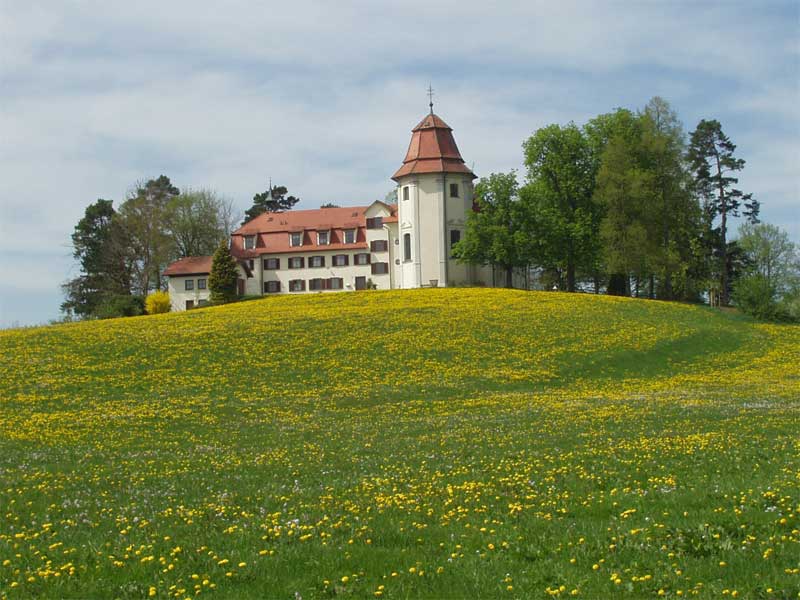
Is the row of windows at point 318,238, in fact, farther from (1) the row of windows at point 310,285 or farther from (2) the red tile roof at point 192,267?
(2) the red tile roof at point 192,267

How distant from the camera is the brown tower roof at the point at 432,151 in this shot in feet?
267

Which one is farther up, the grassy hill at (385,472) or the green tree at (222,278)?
the green tree at (222,278)

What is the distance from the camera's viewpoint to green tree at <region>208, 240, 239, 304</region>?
266ft

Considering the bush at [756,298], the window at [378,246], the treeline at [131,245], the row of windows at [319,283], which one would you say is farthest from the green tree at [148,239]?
the bush at [756,298]

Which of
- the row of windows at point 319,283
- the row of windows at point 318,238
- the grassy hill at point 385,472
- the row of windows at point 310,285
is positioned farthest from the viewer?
the row of windows at point 318,238

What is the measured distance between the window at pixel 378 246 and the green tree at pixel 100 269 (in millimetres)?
31492

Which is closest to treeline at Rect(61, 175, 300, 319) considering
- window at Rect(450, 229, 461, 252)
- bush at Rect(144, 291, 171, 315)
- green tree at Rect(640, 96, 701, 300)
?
bush at Rect(144, 291, 171, 315)

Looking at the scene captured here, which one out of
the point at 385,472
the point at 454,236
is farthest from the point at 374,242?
the point at 385,472

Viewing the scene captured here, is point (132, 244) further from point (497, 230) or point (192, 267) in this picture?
point (497, 230)

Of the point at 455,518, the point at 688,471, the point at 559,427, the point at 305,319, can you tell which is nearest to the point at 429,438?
the point at 559,427

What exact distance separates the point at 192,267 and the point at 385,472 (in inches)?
3045

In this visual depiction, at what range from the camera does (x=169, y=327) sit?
160 feet

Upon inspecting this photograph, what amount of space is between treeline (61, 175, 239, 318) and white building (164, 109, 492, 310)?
34.4 ft

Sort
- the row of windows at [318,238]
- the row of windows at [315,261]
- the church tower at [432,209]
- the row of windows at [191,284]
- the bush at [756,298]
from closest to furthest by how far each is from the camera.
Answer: the bush at [756,298]
the church tower at [432,209]
the row of windows at [191,284]
the row of windows at [315,261]
the row of windows at [318,238]
